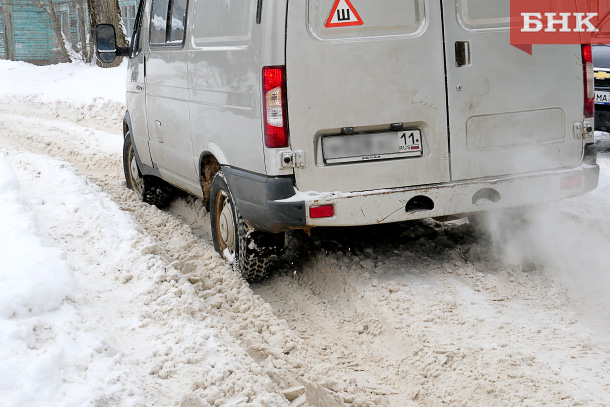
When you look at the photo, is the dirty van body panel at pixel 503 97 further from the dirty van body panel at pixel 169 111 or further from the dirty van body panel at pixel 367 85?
the dirty van body panel at pixel 169 111

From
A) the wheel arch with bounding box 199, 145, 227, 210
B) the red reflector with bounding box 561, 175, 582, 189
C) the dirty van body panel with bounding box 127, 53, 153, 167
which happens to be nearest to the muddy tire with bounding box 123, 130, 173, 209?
the dirty van body panel with bounding box 127, 53, 153, 167

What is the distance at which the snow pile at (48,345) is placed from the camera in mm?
3023

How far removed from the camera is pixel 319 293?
5.15 meters

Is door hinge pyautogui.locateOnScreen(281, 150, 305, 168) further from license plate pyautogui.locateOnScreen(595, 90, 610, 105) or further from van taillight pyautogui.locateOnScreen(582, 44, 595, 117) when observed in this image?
license plate pyautogui.locateOnScreen(595, 90, 610, 105)

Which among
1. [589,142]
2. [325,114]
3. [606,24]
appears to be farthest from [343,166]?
[606,24]

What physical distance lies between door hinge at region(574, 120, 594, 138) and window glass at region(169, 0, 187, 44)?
3007mm

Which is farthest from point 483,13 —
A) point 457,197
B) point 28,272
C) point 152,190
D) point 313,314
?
point 152,190

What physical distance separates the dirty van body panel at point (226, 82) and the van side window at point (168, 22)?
263 mm

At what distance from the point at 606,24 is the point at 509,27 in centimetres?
597

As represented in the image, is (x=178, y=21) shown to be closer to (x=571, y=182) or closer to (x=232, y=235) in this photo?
(x=232, y=235)

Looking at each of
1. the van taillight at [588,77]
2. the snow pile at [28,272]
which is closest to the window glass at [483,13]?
the van taillight at [588,77]

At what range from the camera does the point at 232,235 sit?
544cm

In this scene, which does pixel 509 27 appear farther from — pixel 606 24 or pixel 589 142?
pixel 606 24

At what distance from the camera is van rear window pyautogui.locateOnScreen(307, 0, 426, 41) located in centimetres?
452
